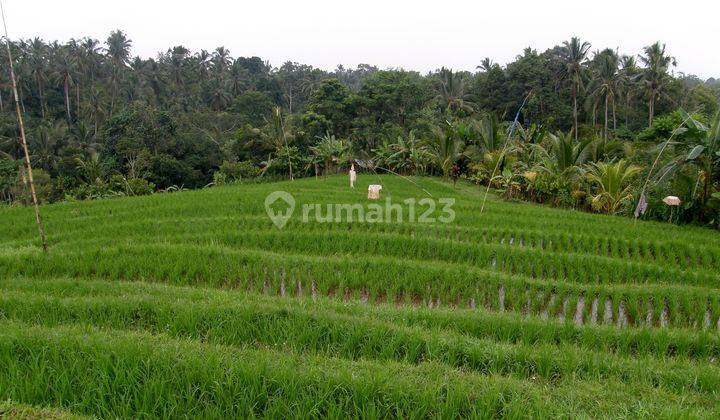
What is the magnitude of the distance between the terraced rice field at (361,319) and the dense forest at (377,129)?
292 centimetres

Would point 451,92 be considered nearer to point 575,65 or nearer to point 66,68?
point 575,65

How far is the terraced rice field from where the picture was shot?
118 inches

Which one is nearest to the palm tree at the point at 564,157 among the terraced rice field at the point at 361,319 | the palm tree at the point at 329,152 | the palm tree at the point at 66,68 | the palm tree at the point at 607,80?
the terraced rice field at the point at 361,319

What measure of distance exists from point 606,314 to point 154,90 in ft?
142

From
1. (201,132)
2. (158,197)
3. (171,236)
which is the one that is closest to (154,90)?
(201,132)

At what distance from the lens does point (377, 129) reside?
78.3 ft

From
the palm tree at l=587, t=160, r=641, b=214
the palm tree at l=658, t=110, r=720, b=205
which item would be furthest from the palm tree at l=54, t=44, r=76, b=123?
the palm tree at l=658, t=110, r=720, b=205

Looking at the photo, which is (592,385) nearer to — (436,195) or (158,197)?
(436,195)

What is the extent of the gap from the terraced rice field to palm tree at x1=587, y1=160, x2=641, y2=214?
1966 mm

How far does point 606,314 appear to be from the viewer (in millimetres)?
5387

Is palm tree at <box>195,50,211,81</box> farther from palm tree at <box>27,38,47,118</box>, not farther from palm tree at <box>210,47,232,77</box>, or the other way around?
palm tree at <box>27,38,47,118</box>

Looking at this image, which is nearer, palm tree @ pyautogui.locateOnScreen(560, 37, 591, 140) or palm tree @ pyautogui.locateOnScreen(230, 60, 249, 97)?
palm tree @ pyautogui.locateOnScreen(560, 37, 591, 140)

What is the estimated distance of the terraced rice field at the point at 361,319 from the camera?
300cm

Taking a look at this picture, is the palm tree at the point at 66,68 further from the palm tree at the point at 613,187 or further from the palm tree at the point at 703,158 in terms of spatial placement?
the palm tree at the point at 703,158
